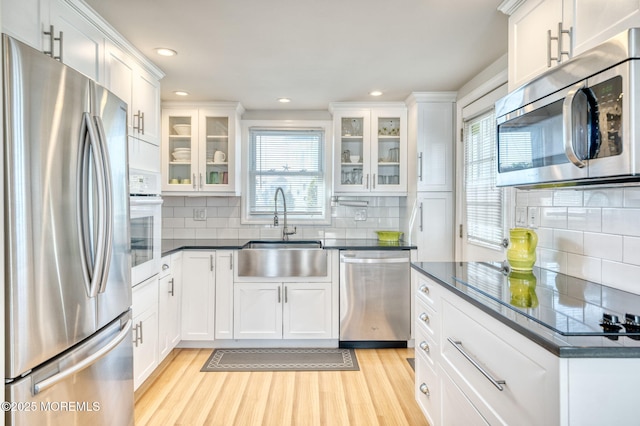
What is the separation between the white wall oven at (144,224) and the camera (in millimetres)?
2264

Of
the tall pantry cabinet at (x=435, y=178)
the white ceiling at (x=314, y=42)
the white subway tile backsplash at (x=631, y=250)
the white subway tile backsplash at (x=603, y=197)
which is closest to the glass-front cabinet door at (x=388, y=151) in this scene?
the tall pantry cabinet at (x=435, y=178)

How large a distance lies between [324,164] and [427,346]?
242 centimetres

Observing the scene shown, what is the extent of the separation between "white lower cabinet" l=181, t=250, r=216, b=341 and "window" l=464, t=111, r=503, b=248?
2206 millimetres

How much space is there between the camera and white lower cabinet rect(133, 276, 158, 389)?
7.64ft

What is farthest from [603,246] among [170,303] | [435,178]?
[170,303]

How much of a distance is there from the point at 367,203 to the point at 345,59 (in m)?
1.72

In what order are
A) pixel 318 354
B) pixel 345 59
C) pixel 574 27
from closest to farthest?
pixel 574 27
pixel 345 59
pixel 318 354

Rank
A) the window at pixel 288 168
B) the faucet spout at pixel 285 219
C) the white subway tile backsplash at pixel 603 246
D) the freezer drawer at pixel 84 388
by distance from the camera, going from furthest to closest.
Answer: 1. the window at pixel 288 168
2. the faucet spout at pixel 285 219
3. the white subway tile backsplash at pixel 603 246
4. the freezer drawer at pixel 84 388

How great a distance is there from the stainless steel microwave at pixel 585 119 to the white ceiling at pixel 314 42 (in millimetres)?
756

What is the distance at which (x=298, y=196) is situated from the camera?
4.01 metres

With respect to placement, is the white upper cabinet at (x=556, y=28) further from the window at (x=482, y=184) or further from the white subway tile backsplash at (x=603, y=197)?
the window at (x=482, y=184)

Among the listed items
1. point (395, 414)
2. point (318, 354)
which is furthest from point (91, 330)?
point (318, 354)

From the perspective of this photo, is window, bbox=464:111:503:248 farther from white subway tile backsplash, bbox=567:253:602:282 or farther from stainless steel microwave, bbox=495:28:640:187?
stainless steel microwave, bbox=495:28:640:187

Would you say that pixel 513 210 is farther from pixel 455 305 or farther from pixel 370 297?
pixel 370 297
